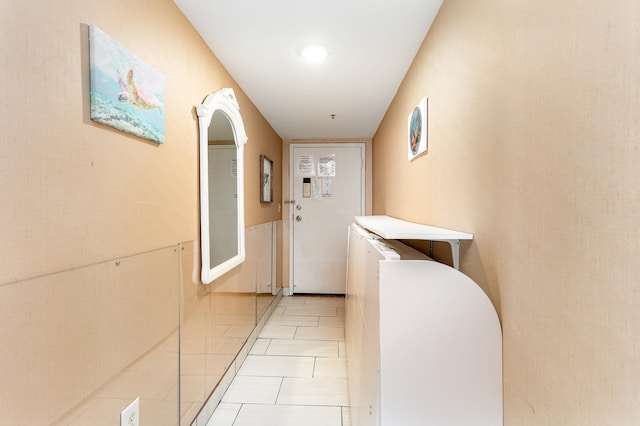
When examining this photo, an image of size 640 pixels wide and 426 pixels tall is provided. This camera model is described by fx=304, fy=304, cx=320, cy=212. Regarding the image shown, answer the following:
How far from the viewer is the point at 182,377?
1490mm

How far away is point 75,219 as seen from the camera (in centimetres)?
87

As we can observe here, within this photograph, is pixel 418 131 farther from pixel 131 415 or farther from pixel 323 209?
pixel 323 209

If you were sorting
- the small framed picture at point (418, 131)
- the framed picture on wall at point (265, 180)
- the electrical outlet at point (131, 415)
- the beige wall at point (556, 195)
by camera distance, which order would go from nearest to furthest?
1. the beige wall at point (556, 195)
2. the electrical outlet at point (131, 415)
3. the small framed picture at point (418, 131)
4. the framed picture on wall at point (265, 180)

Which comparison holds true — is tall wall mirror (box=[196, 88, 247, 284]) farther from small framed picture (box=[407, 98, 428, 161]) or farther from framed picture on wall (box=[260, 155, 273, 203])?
small framed picture (box=[407, 98, 428, 161])

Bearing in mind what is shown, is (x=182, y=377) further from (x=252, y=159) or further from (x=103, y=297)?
(x=252, y=159)

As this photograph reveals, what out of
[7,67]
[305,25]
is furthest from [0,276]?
[305,25]

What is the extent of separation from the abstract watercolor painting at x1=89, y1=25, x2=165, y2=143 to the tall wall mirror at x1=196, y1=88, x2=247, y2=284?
418mm

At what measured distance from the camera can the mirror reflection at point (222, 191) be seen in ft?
5.90

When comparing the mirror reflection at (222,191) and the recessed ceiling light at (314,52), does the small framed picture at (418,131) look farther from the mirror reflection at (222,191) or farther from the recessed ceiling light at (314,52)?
the mirror reflection at (222,191)

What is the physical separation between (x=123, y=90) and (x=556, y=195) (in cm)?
131

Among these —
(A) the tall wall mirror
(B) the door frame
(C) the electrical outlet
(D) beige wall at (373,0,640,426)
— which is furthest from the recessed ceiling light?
(B) the door frame

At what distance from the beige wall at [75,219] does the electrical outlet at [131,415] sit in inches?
1.6

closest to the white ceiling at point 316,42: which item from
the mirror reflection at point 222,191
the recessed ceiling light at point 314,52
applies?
the recessed ceiling light at point 314,52

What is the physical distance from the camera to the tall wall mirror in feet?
5.49
